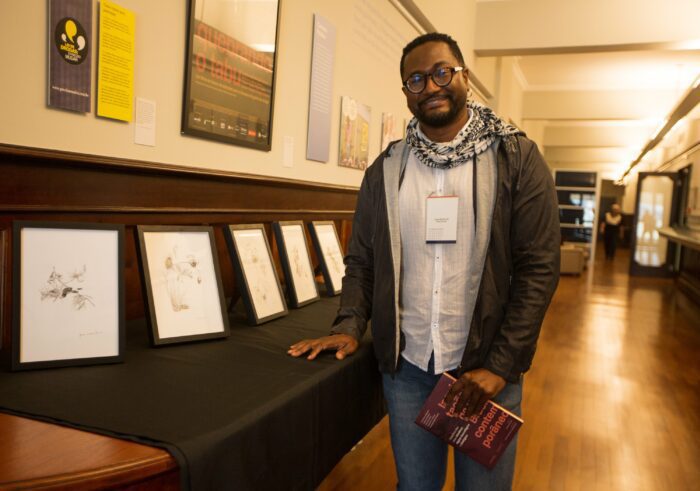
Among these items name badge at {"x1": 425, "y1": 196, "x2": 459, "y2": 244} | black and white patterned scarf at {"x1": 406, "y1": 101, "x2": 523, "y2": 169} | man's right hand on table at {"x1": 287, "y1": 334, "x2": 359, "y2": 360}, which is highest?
black and white patterned scarf at {"x1": 406, "y1": 101, "x2": 523, "y2": 169}

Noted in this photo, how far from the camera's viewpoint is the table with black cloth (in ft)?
3.56

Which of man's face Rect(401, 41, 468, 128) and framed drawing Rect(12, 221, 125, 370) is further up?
man's face Rect(401, 41, 468, 128)

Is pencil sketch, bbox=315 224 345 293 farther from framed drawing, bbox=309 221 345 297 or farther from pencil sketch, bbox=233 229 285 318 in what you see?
pencil sketch, bbox=233 229 285 318

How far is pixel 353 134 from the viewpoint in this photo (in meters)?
3.65

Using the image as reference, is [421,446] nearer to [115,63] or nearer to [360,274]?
[360,274]

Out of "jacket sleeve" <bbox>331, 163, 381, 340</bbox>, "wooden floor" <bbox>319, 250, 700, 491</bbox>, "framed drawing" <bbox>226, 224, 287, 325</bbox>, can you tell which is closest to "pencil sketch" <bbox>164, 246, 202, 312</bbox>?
"framed drawing" <bbox>226, 224, 287, 325</bbox>

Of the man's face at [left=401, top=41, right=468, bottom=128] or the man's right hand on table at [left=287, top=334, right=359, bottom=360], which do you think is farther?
the man's right hand on table at [left=287, top=334, right=359, bottom=360]

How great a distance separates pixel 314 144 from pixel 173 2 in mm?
1255

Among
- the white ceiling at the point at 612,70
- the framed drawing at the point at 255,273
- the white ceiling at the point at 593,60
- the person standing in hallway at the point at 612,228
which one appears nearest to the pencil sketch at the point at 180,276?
the framed drawing at the point at 255,273

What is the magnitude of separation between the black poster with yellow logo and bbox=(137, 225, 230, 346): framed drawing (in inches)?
16.6

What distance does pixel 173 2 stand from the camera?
1996mm

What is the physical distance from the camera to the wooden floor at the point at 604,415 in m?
2.87

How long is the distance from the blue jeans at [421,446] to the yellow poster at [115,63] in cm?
120

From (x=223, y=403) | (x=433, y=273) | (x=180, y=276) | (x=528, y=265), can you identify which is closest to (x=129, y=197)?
(x=180, y=276)
